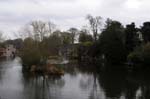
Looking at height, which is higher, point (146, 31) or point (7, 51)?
point (146, 31)

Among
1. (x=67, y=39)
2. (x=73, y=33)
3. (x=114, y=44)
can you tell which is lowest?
(x=114, y=44)

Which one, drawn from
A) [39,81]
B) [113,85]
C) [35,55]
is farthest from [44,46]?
[113,85]

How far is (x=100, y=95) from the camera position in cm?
2333

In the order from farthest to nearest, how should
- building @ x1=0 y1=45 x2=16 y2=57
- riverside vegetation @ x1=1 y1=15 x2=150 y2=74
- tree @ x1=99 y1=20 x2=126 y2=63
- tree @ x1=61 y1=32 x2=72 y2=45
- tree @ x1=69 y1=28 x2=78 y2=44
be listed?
building @ x1=0 y1=45 x2=16 y2=57
tree @ x1=61 y1=32 x2=72 y2=45
tree @ x1=69 y1=28 x2=78 y2=44
tree @ x1=99 y1=20 x2=126 y2=63
riverside vegetation @ x1=1 y1=15 x2=150 y2=74

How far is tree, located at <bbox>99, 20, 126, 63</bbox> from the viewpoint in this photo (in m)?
51.5

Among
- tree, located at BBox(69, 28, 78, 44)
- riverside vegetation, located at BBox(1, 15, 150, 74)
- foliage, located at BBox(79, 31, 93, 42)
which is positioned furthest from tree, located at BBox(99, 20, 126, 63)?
tree, located at BBox(69, 28, 78, 44)

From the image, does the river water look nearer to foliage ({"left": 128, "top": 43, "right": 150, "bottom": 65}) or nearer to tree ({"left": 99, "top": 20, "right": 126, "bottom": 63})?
foliage ({"left": 128, "top": 43, "right": 150, "bottom": 65})

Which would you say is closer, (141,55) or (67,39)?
(141,55)

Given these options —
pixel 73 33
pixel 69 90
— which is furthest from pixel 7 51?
pixel 69 90

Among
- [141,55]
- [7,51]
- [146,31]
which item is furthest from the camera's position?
[7,51]

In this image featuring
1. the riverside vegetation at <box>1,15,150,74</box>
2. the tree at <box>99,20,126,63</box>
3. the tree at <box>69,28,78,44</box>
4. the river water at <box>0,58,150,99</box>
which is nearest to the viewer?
the river water at <box>0,58,150,99</box>

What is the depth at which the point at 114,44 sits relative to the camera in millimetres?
51469

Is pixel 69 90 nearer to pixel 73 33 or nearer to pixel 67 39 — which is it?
pixel 73 33

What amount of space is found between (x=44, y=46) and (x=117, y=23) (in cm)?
1818
